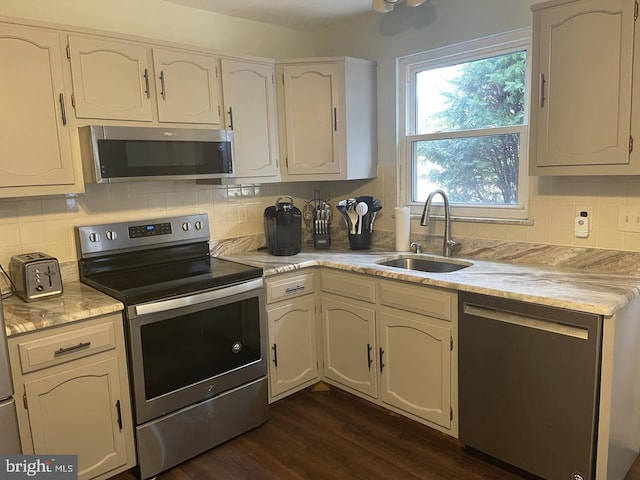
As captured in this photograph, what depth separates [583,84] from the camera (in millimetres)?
2082

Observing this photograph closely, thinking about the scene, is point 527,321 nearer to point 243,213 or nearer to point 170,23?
point 243,213

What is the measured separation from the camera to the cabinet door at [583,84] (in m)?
1.98

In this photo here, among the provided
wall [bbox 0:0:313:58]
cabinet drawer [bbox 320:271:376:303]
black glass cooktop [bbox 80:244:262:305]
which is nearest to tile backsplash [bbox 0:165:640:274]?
black glass cooktop [bbox 80:244:262:305]

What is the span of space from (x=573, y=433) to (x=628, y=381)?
34cm

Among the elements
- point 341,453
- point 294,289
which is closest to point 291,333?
point 294,289

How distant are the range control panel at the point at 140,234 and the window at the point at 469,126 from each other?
135 centimetres

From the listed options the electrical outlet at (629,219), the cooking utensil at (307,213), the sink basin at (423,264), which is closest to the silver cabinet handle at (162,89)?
the cooking utensil at (307,213)

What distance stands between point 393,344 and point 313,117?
1470 mm

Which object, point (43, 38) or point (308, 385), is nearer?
point (43, 38)

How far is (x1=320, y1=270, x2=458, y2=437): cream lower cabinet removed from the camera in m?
2.36

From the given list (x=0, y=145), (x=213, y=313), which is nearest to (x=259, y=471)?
(x=213, y=313)

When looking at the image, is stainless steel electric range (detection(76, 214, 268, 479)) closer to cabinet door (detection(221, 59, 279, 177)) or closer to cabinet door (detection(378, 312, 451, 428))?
cabinet door (detection(221, 59, 279, 177))

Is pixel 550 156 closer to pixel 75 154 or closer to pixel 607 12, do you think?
pixel 607 12

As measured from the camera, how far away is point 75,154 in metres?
2.27
